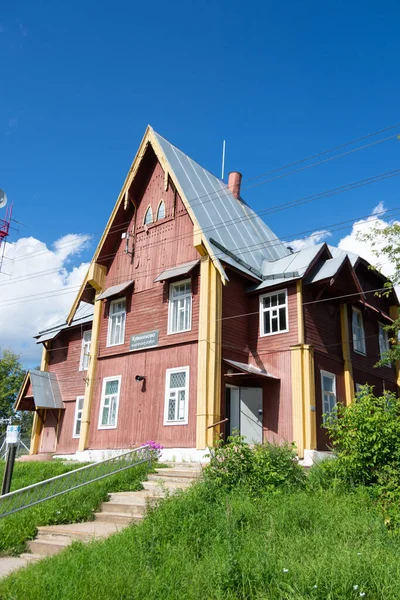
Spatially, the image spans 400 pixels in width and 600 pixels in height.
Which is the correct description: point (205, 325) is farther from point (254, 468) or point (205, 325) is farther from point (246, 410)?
point (254, 468)

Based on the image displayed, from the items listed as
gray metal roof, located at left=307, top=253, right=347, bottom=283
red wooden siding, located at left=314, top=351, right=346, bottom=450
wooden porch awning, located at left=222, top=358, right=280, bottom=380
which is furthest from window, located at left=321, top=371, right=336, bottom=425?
gray metal roof, located at left=307, top=253, right=347, bottom=283

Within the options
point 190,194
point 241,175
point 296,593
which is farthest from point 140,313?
point 296,593

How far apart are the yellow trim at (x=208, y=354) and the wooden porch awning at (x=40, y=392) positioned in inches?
445

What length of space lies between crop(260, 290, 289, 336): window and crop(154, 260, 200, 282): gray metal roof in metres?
2.79

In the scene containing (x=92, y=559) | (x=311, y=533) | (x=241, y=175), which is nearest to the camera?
(x=92, y=559)

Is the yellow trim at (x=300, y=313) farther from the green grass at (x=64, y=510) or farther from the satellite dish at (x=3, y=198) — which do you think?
the satellite dish at (x=3, y=198)

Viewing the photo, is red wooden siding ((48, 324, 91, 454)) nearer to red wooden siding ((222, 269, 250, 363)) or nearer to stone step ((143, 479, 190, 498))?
red wooden siding ((222, 269, 250, 363))

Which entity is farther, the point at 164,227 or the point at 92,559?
the point at 164,227

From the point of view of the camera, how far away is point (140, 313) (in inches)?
753

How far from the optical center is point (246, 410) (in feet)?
56.1

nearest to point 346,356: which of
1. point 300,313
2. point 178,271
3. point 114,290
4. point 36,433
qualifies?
point 300,313

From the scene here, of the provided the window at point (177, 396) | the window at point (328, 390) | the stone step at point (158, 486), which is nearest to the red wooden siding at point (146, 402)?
the window at point (177, 396)

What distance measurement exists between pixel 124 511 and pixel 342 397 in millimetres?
10289

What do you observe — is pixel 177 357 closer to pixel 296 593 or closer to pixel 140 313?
pixel 140 313
